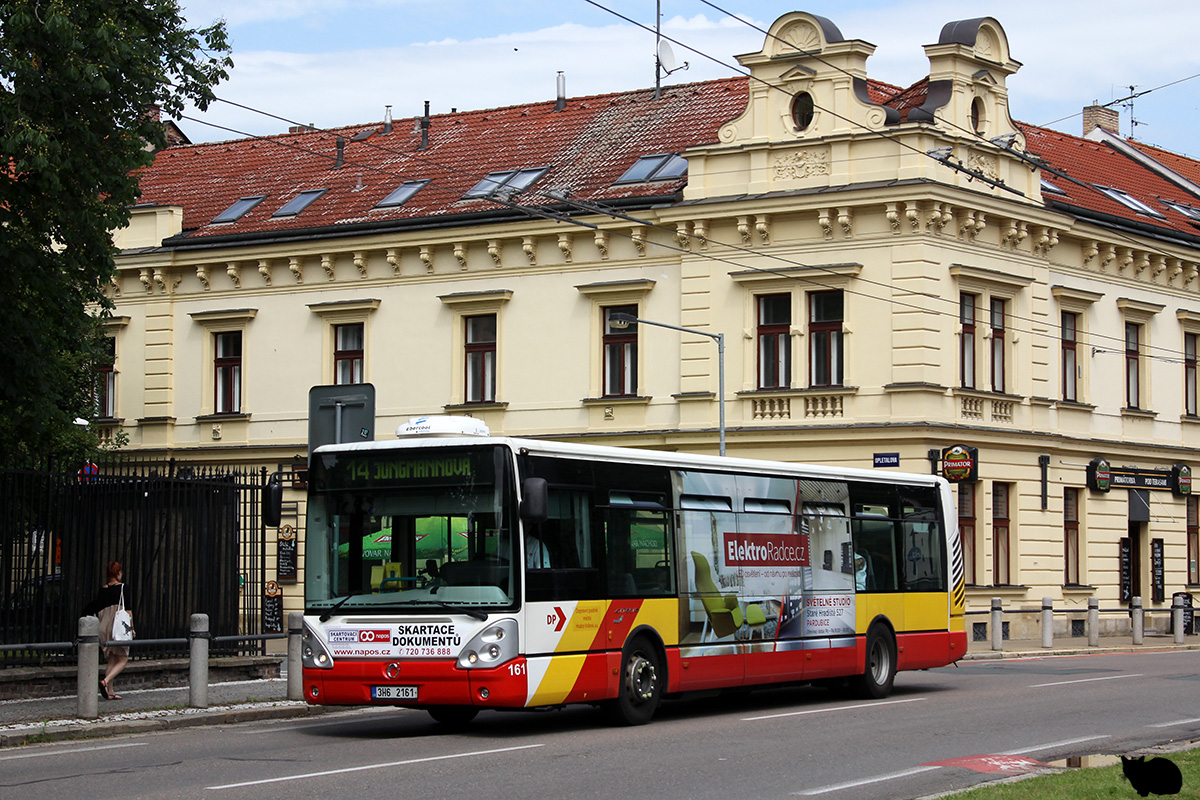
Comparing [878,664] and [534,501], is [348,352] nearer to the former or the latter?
[878,664]

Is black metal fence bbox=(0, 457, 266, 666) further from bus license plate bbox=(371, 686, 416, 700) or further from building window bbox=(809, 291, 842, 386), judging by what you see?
building window bbox=(809, 291, 842, 386)

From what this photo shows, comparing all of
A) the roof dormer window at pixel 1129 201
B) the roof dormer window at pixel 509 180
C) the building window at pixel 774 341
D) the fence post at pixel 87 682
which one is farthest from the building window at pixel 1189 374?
the fence post at pixel 87 682

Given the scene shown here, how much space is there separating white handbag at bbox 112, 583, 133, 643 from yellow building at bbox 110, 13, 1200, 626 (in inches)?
526

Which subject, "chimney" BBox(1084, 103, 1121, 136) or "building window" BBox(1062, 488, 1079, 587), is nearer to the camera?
"building window" BBox(1062, 488, 1079, 587)

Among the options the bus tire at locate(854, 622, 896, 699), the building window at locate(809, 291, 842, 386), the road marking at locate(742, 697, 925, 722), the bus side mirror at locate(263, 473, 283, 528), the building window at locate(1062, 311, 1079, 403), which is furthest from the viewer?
the building window at locate(1062, 311, 1079, 403)

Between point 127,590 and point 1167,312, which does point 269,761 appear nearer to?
point 127,590

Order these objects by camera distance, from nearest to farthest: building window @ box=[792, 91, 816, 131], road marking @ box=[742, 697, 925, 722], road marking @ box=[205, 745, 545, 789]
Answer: road marking @ box=[205, 745, 545, 789] → road marking @ box=[742, 697, 925, 722] → building window @ box=[792, 91, 816, 131]

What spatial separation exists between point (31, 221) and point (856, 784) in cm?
1365

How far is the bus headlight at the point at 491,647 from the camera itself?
1577 cm

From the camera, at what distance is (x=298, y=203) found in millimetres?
42938

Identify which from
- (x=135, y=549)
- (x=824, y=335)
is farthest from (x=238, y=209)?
(x=135, y=549)

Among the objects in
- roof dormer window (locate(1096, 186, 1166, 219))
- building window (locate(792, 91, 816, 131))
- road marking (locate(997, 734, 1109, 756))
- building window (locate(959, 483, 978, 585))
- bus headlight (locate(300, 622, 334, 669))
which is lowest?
road marking (locate(997, 734, 1109, 756))

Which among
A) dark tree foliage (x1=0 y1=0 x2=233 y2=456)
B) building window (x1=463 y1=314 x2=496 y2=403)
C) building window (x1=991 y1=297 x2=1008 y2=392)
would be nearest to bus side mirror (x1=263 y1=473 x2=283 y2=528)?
dark tree foliage (x1=0 y1=0 x2=233 y2=456)

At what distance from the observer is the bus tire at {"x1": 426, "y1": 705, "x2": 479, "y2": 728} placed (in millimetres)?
17344
